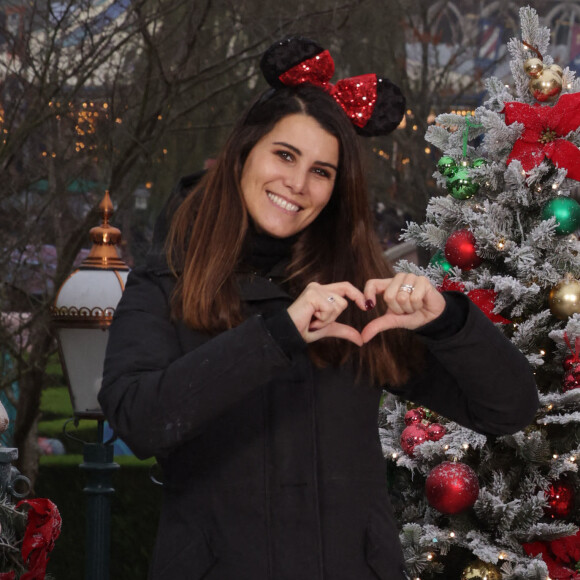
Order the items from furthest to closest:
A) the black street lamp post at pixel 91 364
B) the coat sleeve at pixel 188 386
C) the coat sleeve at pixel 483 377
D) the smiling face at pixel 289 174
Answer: the black street lamp post at pixel 91 364 < the smiling face at pixel 289 174 < the coat sleeve at pixel 483 377 < the coat sleeve at pixel 188 386

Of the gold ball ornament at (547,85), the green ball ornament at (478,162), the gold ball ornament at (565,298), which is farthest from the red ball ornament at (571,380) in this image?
the gold ball ornament at (547,85)

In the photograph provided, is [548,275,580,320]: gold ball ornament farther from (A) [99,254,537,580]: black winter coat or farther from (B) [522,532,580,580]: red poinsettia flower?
(A) [99,254,537,580]: black winter coat

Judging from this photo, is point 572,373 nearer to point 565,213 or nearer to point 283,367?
point 565,213

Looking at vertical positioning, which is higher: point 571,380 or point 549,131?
point 549,131

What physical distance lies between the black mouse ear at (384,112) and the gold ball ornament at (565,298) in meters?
1.93

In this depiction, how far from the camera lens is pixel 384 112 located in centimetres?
266

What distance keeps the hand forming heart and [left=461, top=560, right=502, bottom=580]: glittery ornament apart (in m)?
2.43

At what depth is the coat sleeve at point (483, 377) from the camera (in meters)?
2.20

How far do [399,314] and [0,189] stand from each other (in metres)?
5.27

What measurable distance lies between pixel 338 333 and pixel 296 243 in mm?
425

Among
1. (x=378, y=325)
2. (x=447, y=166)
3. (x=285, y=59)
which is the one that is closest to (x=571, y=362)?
Result: (x=447, y=166)

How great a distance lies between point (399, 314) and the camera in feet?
7.18

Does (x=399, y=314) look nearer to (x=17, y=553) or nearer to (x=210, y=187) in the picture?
(x=210, y=187)

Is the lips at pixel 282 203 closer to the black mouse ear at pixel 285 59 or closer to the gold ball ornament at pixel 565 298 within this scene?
the black mouse ear at pixel 285 59
